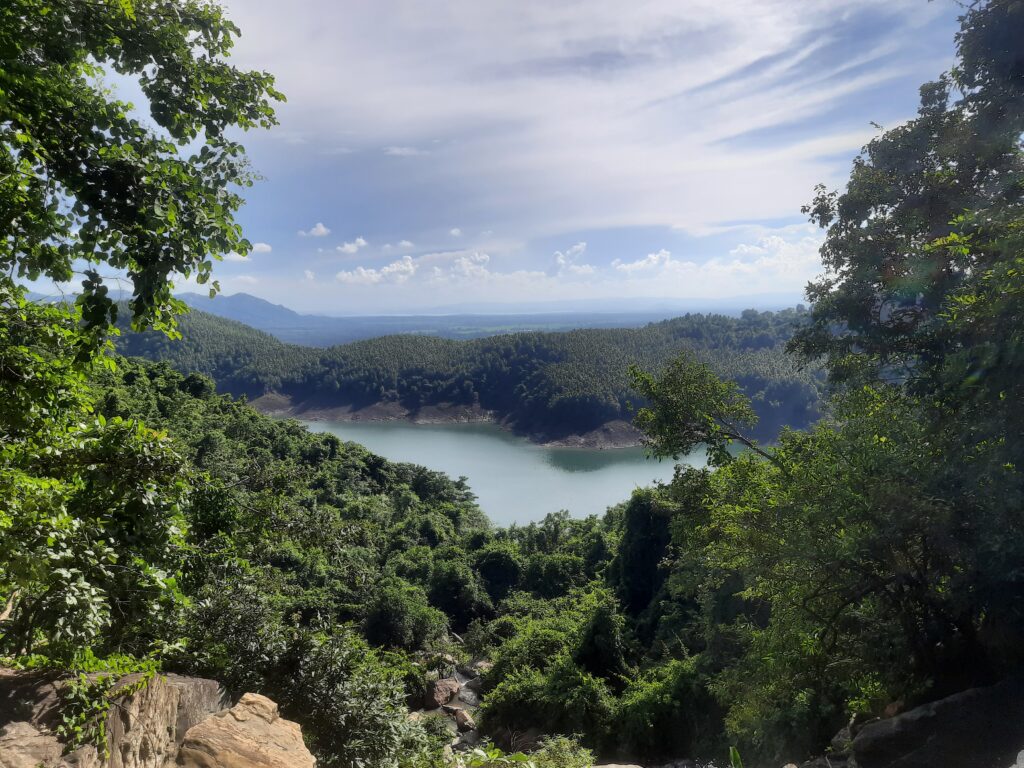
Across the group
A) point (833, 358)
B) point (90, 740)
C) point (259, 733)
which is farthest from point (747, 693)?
point (90, 740)

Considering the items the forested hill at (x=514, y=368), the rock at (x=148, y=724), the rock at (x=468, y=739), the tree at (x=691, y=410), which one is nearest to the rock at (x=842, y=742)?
the tree at (x=691, y=410)

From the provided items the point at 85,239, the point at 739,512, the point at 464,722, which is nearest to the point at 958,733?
the point at 739,512

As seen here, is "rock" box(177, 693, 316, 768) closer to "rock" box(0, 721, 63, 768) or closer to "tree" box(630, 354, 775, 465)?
"rock" box(0, 721, 63, 768)

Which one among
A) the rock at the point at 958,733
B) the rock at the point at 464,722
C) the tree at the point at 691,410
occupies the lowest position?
the rock at the point at 464,722

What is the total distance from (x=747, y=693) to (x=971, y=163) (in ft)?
26.4

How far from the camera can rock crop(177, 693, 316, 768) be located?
354 cm

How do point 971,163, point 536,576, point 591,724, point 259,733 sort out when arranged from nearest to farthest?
point 259,733, point 971,163, point 591,724, point 536,576

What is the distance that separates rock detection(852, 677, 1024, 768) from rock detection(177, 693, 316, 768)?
5745 millimetres

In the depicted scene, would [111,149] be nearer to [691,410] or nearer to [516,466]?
[691,410]

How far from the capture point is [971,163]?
7.90 metres

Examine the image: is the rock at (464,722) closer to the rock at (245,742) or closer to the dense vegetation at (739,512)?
the dense vegetation at (739,512)

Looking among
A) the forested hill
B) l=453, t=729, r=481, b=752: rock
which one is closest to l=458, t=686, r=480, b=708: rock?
l=453, t=729, r=481, b=752: rock

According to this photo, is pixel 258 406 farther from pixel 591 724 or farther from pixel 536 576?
pixel 591 724

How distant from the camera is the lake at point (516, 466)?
46.9 metres
